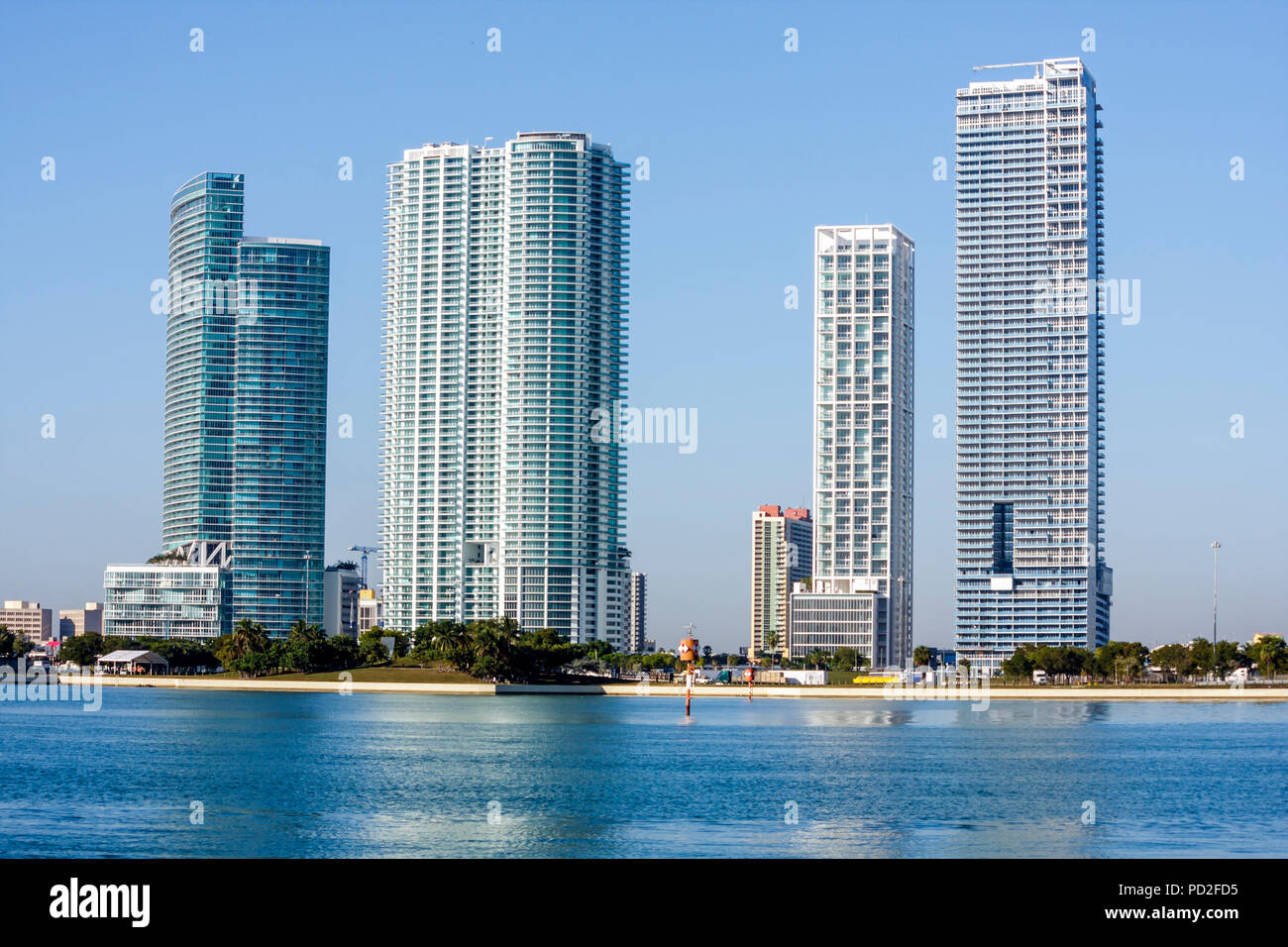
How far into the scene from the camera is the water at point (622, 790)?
208 ft

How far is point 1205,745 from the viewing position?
13350 cm

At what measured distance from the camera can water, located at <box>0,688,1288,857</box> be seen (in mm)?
63406

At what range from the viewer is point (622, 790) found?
85.6 meters

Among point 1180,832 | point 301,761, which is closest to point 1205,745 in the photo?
point 1180,832
